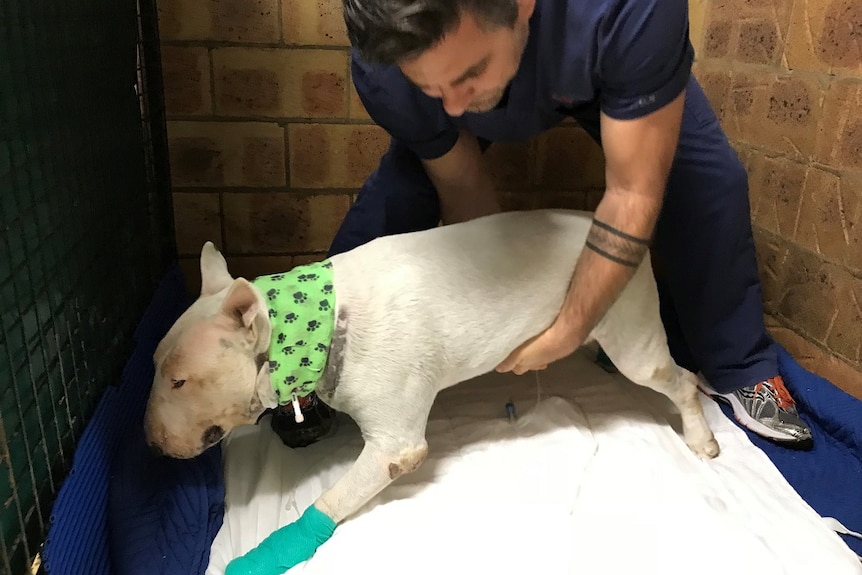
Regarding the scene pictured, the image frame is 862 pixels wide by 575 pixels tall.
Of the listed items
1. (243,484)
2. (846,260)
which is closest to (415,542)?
(243,484)

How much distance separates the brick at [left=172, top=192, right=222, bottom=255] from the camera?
2.16m

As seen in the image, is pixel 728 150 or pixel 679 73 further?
pixel 728 150

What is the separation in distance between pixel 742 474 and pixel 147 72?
175cm

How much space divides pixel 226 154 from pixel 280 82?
0.86 ft

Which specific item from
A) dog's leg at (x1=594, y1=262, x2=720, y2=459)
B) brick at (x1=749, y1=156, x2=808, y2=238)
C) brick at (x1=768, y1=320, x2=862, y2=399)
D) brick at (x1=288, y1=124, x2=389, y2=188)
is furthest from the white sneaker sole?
brick at (x1=288, y1=124, x2=389, y2=188)

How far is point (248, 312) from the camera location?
1249 mm

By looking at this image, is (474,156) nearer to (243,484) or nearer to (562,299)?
(562,299)

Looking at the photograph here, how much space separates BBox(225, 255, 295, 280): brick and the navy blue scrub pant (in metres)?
0.35

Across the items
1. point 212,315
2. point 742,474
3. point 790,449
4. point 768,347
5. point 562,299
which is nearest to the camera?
point 212,315

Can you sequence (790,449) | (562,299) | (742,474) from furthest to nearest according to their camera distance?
1. (790,449)
2. (742,474)
3. (562,299)

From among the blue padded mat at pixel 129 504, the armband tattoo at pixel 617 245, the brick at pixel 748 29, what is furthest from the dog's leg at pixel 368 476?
the brick at pixel 748 29

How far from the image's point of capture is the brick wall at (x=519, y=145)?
5.95 ft

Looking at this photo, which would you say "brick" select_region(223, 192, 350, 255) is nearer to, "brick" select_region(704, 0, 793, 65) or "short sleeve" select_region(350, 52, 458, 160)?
"short sleeve" select_region(350, 52, 458, 160)

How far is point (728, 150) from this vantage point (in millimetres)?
1680
